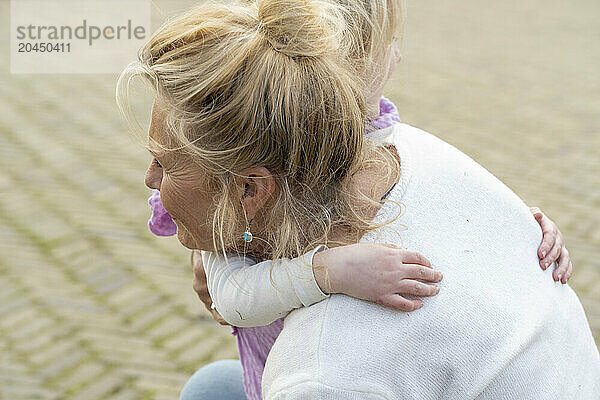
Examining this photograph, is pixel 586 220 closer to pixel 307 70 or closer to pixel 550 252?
pixel 550 252

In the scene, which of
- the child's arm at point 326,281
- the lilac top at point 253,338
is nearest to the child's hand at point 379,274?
the child's arm at point 326,281

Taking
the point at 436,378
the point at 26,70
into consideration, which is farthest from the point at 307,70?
the point at 26,70

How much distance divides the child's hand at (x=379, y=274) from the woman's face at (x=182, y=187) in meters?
0.28

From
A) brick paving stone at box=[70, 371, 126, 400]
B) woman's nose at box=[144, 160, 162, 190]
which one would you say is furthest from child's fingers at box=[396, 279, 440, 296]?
brick paving stone at box=[70, 371, 126, 400]

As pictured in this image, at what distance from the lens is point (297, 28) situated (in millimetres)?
1515

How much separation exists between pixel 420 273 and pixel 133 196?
3757 millimetres

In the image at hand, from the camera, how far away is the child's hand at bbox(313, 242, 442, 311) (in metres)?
1.51

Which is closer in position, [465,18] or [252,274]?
[252,274]

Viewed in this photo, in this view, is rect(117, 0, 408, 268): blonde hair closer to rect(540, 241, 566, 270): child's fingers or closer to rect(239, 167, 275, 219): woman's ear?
rect(239, 167, 275, 219): woman's ear

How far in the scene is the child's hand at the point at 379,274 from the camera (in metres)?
1.51

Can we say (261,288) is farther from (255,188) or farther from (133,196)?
(133,196)

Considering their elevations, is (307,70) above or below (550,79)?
above

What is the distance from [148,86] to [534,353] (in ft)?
3.01

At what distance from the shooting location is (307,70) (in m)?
1.50
